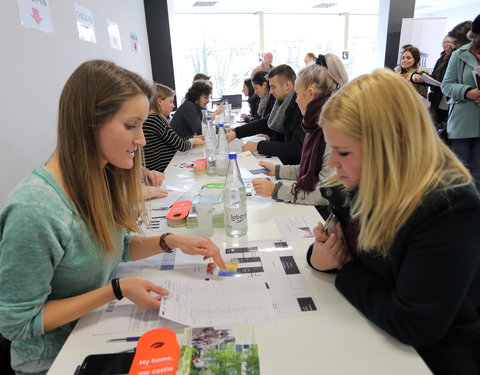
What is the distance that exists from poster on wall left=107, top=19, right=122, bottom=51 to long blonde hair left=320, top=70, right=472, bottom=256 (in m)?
3.86

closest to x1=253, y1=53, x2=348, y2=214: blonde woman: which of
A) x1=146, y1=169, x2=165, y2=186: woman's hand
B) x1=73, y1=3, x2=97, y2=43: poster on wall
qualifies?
x1=146, y1=169, x2=165, y2=186: woman's hand

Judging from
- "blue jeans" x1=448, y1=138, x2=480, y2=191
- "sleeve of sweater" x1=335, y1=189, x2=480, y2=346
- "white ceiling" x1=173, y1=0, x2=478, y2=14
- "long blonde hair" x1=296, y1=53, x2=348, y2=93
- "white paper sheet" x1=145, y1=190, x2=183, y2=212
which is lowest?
"blue jeans" x1=448, y1=138, x2=480, y2=191

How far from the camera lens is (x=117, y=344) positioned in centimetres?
75

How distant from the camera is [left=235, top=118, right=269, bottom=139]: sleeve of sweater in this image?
3.11 meters

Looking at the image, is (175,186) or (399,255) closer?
(399,255)

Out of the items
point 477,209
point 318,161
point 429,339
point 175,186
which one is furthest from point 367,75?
point 175,186

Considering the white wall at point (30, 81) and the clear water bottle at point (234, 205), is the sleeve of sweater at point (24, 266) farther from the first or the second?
the white wall at point (30, 81)

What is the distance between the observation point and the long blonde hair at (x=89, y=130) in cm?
83

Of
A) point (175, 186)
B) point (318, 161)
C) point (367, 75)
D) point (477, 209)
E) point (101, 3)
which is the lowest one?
point (175, 186)

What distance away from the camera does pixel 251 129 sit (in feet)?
10.3

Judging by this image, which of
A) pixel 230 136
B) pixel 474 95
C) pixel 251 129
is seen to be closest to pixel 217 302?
pixel 230 136

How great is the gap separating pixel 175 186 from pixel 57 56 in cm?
153

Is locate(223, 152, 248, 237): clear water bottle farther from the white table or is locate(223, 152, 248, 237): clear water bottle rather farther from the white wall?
the white wall

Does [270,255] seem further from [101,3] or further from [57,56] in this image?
[101,3]
